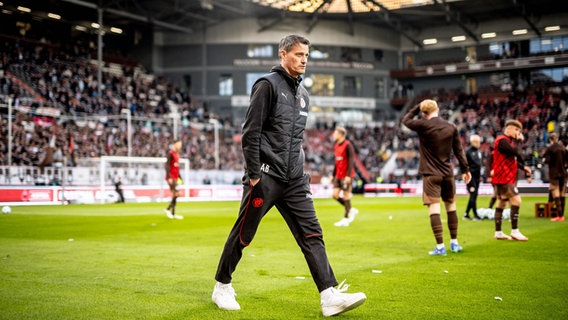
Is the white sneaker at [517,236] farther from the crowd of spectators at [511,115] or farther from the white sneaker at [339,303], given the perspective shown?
the crowd of spectators at [511,115]

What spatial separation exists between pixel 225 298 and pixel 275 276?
1997mm

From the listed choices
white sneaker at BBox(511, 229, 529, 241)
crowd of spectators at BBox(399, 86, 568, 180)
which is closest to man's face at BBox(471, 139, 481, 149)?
white sneaker at BBox(511, 229, 529, 241)

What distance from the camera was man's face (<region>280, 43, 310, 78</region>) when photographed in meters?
5.65

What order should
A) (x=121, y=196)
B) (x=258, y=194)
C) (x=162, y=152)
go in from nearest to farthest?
(x=258, y=194) → (x=121, y=196) → (x=162, y=152)

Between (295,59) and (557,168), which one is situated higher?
(295,59)

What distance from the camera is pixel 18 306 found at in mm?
5711

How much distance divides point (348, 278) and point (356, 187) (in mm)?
38602

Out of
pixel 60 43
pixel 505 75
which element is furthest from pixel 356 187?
pixel 60 43

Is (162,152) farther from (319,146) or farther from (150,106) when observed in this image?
(319,146)

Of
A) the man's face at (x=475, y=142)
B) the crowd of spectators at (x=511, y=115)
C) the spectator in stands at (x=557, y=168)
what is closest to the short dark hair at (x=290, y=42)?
the man's face at (x=475, y=142)

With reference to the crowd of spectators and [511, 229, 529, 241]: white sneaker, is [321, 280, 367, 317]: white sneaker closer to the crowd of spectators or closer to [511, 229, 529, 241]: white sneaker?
[511, 229, 529, 241]: white sneaker

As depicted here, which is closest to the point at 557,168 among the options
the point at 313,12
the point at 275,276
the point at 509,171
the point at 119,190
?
the point at 509,171

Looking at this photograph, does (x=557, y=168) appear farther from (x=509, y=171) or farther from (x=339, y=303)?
(x=339, y=303)

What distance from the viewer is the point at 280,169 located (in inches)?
221
